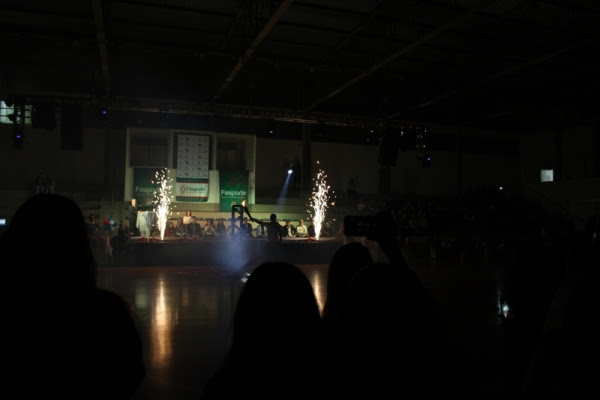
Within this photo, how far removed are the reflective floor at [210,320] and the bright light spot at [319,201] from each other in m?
4.04

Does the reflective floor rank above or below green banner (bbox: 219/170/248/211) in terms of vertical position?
below

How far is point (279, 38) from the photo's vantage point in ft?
34.5

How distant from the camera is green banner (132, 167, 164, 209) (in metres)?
16.6

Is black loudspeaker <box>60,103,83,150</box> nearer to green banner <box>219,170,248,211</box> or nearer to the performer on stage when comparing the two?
the performer on stage

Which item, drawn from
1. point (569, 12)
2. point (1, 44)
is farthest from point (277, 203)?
point (569, 12)

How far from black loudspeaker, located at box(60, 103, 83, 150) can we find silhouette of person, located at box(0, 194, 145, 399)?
433 inches

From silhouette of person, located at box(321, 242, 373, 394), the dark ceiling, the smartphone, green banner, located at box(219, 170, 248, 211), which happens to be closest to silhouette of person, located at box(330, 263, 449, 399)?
silhouette of person, located at box(321, 242, 373, 394)

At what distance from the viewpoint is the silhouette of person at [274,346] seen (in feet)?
3.95

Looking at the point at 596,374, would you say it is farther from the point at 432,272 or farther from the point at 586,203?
the point at 586,203

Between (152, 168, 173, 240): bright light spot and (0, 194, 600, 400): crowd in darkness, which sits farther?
(152, 168, 173, 240): bright light spot

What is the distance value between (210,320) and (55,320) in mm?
5000

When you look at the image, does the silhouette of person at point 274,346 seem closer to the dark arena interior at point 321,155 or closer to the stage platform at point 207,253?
the dark arena interior at point 321,155

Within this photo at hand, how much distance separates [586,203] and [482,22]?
465 inches

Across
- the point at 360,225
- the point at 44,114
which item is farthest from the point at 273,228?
the point at 360,225
